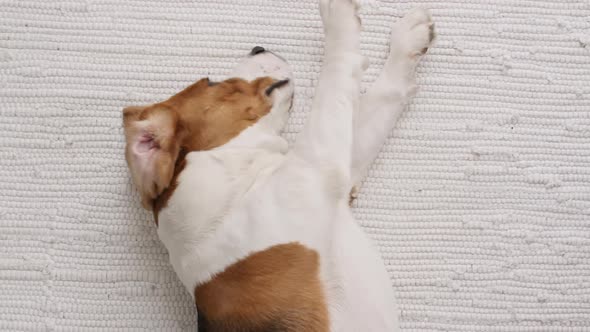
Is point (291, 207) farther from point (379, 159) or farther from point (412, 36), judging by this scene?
point (412, 36)

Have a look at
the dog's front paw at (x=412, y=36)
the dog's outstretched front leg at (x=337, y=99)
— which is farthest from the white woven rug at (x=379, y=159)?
the dog's outstretched front leg at (x=337, y=99)

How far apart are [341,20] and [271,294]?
32.9 inches

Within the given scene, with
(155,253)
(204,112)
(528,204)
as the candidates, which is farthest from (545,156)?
(155,253)

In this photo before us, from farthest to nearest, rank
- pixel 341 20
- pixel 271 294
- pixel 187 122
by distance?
pixel 341 20 < pixel 187 122 < pixel 271 294

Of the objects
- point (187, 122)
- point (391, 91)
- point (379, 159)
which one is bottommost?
point (187, 122)

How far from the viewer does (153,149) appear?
147cm

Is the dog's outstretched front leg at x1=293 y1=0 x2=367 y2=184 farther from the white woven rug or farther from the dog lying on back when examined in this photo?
the white woven rug

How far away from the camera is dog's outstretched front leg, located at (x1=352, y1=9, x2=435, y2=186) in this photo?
1.80 metres

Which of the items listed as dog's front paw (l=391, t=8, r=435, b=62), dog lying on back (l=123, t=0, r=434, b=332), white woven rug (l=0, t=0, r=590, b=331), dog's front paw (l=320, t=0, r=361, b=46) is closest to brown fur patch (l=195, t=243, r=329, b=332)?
dog lying on back (l=123, t=0, r=434, b=332)

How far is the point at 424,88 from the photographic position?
6.38 ft

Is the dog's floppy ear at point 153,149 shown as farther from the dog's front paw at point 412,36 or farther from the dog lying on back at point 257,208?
the dog's front paw at point 412,36

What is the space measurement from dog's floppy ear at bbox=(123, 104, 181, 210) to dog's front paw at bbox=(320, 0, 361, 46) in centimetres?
56

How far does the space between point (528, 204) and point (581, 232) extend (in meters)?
0.19

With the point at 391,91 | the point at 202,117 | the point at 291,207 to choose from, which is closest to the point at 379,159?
the point at 391,91
